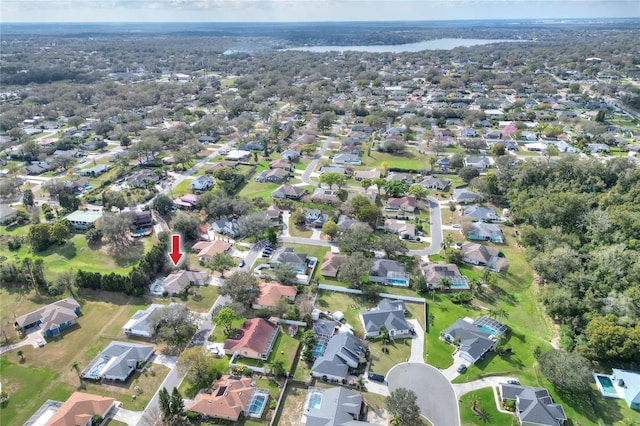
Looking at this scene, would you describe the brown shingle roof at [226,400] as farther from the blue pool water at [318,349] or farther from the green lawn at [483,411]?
the green lawn at [483,411]

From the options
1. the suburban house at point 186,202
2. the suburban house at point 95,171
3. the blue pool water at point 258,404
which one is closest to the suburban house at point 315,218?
the suburban house at point 186,202

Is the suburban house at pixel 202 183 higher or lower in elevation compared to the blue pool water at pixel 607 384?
higher

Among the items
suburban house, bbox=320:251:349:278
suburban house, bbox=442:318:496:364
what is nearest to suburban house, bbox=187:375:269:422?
suburban house, bbox=320:251:349:278

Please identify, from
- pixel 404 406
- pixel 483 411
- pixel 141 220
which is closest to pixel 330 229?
pixel 404 406

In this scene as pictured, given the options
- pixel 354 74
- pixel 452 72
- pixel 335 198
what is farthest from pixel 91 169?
pixel 452 72

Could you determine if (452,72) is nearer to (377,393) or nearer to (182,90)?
(182,90)

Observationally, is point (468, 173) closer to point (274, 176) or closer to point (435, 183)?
point (435, 183)
